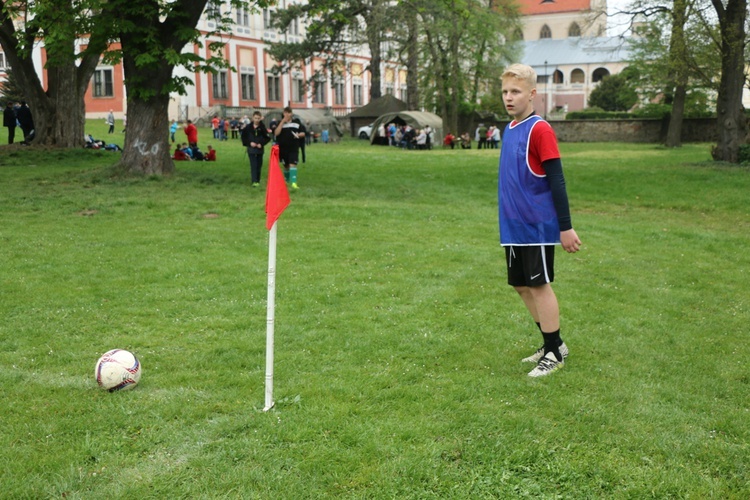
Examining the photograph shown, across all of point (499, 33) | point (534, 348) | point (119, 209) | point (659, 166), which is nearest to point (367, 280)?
point (534, 348)

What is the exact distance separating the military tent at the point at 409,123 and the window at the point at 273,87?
81.4ft

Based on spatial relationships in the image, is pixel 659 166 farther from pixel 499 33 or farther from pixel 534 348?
pixel 499 33

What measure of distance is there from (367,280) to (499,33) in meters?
43.6

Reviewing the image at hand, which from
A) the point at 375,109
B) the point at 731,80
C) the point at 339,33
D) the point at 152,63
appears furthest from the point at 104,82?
the point at 731,80

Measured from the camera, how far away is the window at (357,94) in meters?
77.6

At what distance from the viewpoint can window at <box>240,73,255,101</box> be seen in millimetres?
62944

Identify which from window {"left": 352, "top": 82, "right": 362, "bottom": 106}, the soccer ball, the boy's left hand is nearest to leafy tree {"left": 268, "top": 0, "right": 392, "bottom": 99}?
window {"left": 352, "top": 82, "right": 362, "bottom": 106}

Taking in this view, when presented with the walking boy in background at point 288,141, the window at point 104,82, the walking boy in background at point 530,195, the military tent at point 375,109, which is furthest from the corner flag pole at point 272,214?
the window at point 104,82

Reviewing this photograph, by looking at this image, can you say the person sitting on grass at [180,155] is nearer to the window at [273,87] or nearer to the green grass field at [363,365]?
the green grass field at [363,365]

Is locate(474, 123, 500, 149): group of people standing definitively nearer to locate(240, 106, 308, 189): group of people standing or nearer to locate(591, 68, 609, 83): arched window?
locate(240, 106, 308, 189): group of people standing

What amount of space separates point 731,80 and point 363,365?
67.0ft

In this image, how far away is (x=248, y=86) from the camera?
2502 inches

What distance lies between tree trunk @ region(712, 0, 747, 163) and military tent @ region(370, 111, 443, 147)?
19945mm

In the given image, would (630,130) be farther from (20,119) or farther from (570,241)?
(570,241)
